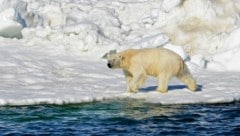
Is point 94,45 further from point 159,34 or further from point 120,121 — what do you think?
point 120,121

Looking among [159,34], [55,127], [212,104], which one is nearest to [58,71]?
[159,34]

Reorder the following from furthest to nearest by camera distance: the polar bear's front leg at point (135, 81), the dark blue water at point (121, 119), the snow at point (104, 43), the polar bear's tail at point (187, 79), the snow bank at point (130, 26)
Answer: the snow bank at point (130, 26) < the snow at point (104, 43) < the polar bear's tail at point (187, 79) < the polar bear's front leg at point (135, 81) < the dark blue water at point (121, 119)

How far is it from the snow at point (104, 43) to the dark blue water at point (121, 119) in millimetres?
994

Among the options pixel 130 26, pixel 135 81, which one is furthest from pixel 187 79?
pixel 130 26

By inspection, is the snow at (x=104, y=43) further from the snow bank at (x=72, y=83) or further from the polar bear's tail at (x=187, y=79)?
the polar bear's tail at (x=187, y=79)

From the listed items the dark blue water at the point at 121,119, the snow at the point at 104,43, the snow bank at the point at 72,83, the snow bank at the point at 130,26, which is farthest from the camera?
the snow bank at the point at 130,26

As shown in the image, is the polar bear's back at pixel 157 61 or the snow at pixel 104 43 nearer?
the polar bear's back at pixel 157 61

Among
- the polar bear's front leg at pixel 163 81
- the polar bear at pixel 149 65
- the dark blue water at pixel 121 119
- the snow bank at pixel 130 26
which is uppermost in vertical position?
the snow bank at pixel 130 26

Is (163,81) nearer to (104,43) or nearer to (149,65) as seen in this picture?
(149,65)

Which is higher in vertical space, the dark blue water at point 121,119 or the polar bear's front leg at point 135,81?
the polar bear's front leg at point 135,81

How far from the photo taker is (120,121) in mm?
12812

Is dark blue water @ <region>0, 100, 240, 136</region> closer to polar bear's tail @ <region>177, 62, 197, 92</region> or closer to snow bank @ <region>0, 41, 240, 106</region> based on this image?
snow bank @ <region>0, 41, 240, 106</region>

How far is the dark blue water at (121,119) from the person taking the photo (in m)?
11.9

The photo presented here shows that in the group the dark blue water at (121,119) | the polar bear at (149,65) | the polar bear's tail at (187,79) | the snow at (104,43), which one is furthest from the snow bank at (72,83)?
the dark blue water at (121,119)
